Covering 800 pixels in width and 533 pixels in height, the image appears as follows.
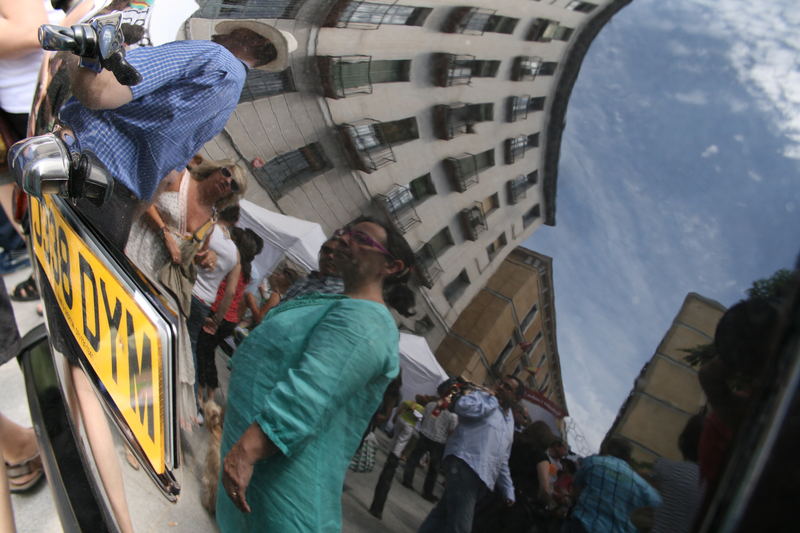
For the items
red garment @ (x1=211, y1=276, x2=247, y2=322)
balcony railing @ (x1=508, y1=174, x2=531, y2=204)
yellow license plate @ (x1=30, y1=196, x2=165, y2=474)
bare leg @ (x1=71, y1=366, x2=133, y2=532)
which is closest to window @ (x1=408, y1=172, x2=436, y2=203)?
balcony railing @ (x1=508, y1=174, x2=531, y2=204)

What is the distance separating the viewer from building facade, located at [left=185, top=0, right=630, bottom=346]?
2.78 ft

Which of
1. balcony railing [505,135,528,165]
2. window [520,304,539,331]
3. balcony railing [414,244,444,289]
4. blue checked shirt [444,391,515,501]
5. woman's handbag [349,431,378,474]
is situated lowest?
woman's handbag [349,431,378,474]

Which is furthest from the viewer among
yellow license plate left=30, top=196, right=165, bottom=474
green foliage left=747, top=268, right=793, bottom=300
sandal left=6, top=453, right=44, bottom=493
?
sandal left=6, top=453, right=44, bottom=493

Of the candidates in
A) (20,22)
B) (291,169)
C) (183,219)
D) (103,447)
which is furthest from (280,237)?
(20,22)

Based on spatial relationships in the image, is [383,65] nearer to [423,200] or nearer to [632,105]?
[423,200]

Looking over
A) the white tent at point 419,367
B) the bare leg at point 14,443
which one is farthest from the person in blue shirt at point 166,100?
the bare leg at point 14,443

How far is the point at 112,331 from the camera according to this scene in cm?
129

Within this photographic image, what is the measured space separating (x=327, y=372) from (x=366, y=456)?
0.51 feet

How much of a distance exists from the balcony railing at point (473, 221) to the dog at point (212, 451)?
524mm

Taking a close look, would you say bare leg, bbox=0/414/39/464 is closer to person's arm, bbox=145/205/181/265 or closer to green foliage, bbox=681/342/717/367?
person's arm, bbox=145/205/181/265

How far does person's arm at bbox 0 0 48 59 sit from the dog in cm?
156

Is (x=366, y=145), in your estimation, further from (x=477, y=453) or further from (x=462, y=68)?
(x=477, y=453)

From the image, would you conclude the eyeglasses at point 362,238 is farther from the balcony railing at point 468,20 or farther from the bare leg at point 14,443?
the bare leg at point 14,443

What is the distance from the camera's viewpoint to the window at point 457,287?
2.85 ft
